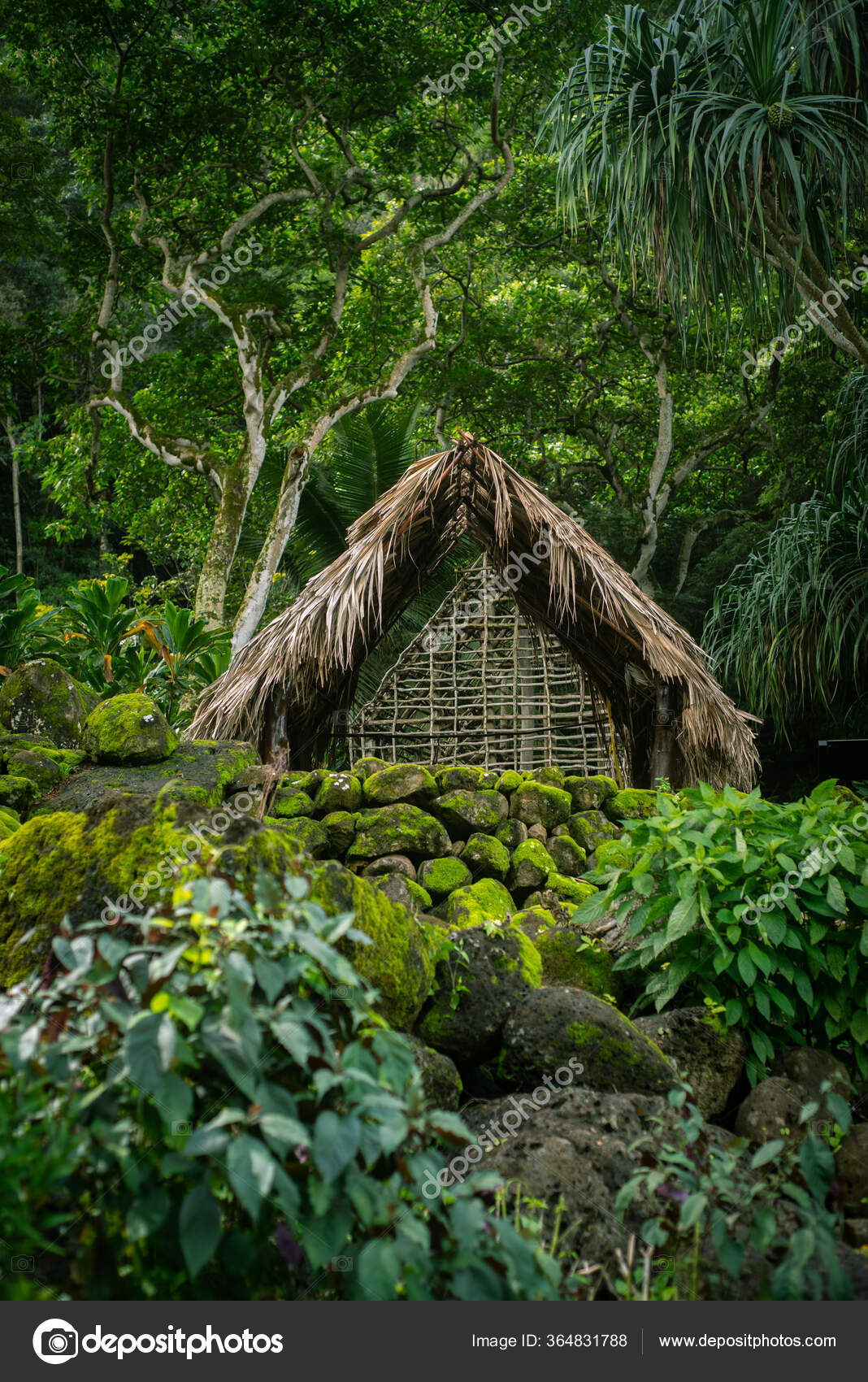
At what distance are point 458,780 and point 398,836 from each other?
0.69 meters

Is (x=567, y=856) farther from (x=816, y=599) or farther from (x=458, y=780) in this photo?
(x=816, y=599)

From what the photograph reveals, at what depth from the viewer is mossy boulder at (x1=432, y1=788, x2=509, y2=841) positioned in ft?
17.4

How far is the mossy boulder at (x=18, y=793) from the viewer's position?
4199mm

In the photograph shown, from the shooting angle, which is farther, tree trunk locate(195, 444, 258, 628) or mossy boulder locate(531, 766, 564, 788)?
tree trunk locate(195, 444, 258, 628)

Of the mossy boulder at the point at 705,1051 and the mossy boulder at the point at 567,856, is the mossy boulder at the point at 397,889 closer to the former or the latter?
the mossy boulder at the point at 705,1051

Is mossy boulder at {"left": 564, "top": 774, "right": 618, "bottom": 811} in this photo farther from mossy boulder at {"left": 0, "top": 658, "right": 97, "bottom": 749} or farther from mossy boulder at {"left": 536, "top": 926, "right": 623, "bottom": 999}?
mossy boulder at {"left": 0, "top": 658, "right": 97, "bottom": 749}

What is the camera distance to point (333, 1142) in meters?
1.37

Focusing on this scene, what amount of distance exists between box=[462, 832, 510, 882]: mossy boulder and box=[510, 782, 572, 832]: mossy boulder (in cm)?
46

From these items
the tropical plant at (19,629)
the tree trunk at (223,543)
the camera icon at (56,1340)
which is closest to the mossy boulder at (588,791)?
the tropical plant at (19,629)

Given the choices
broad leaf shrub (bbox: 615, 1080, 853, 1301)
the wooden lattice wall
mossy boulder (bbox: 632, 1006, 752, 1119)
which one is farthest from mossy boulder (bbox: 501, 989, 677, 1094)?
the wooden lattice wall

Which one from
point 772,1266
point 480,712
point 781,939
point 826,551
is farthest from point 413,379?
point 772,1266

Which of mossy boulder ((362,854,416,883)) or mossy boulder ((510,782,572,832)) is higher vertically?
mossy boulder ((510,782,572,832))

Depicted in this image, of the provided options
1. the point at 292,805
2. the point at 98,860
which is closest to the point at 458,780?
the point at 292,805

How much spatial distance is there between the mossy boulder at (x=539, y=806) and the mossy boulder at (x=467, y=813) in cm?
21
